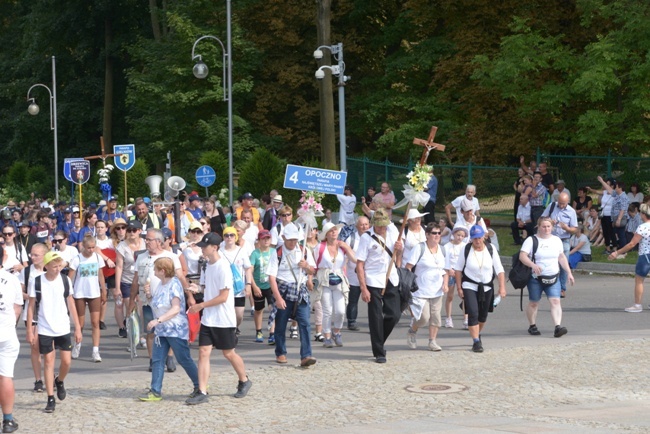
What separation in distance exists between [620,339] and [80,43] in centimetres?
5070

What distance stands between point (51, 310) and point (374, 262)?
406cm

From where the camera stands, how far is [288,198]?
3616 cm

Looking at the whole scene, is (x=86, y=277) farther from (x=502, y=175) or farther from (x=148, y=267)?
(x=502, y=175)

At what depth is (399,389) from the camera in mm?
11977

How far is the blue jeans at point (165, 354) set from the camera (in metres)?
11.5

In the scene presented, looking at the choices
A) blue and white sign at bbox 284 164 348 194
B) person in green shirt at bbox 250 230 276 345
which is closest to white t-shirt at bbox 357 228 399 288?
person in green shirt at bbox 250 230 276 345

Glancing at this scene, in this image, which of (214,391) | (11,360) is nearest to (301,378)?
(214,391)

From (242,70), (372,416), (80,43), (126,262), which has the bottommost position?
(372,416)

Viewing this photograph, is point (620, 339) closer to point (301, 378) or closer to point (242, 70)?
point (301, 378)

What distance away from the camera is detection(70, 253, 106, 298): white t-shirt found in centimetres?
1436

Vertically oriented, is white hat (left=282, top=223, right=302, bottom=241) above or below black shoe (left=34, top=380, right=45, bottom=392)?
above

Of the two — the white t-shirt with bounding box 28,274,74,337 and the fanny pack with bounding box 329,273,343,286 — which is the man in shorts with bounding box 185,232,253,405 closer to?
the white t-shirt with bounding box 28,274,74,337


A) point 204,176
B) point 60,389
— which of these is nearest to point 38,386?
point 60,389

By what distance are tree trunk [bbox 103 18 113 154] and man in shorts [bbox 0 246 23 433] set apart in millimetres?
48438
